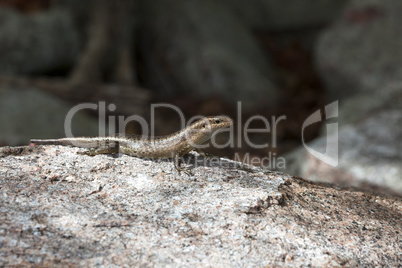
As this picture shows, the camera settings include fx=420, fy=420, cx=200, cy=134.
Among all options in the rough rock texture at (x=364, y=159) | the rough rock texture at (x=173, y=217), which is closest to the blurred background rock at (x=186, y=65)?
the rough rock texture at (x=364, y=159)

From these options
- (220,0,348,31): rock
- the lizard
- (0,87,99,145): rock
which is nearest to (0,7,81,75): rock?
(0,87,99,145): rock

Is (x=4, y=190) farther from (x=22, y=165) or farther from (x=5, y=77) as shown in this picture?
(x=5, y=77)

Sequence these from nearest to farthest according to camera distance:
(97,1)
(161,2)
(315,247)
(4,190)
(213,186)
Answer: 1. (315,247)
2. (4,190)
3. (213,186)
4. (97,1)
5. (161,2)

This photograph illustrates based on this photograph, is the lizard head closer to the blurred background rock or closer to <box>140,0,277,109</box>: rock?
the blurred background rock

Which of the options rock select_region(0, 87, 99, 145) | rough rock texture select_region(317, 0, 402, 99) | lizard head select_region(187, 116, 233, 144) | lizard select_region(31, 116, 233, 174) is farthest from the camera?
rough rock texture select_region(317, 0, 402, 99)

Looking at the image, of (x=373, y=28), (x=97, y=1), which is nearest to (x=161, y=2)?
(x=97, y=1)

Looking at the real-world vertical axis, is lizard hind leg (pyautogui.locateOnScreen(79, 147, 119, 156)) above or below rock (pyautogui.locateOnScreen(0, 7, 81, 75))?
below

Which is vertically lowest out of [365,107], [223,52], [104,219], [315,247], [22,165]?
[315,247]

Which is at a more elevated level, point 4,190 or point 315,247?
point 4,190
